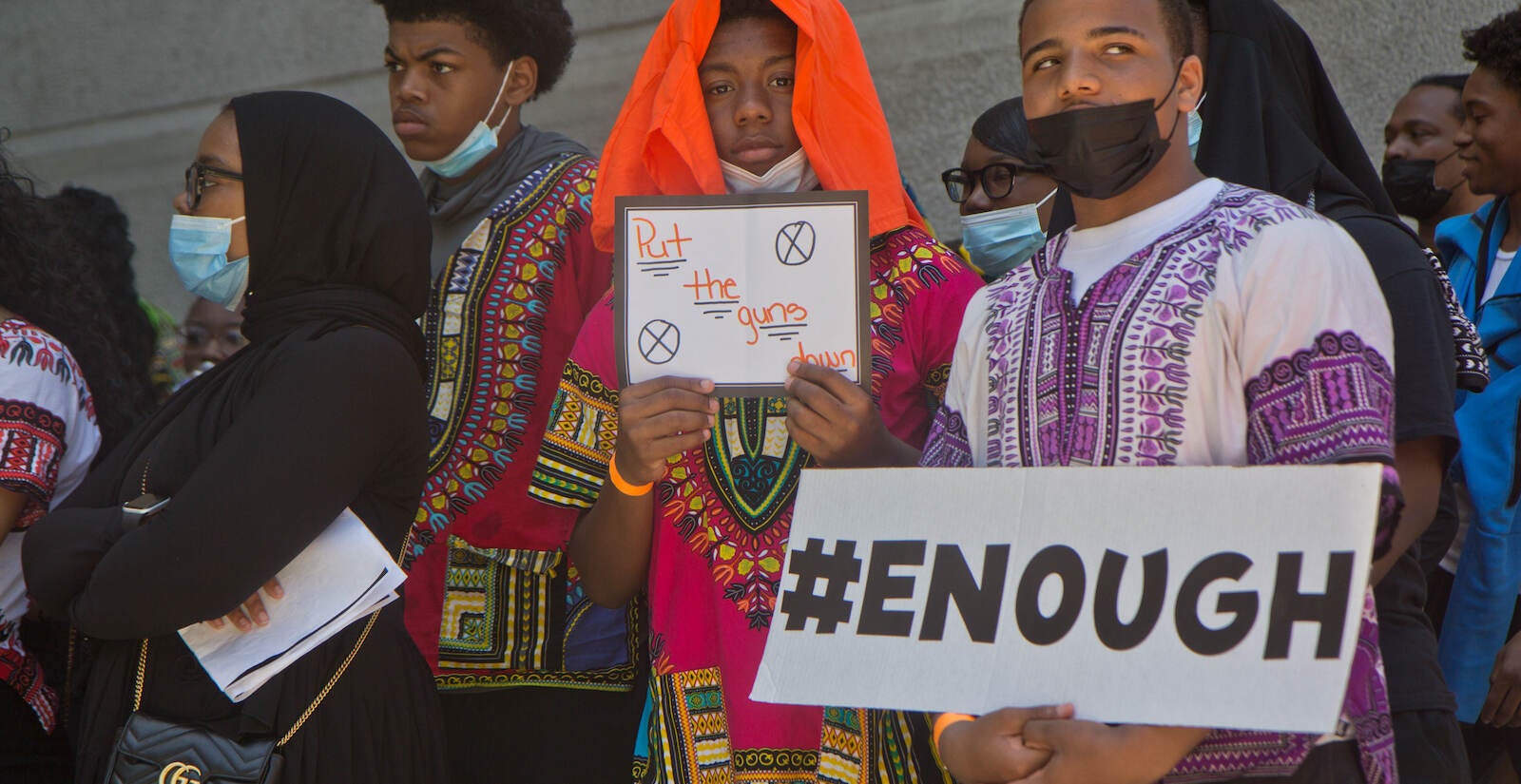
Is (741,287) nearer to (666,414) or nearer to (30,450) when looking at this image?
(666,414)

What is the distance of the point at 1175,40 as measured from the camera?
219cm

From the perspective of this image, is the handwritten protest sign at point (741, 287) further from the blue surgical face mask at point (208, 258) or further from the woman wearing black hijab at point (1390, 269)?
the blue surgical face mask at point (208, 258)

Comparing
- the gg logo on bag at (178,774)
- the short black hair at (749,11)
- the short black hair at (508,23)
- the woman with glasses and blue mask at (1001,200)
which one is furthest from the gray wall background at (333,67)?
the gg logo on bag at (178,774)

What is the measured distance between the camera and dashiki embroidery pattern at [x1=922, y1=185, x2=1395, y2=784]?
72.3 inches

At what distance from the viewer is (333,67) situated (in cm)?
696

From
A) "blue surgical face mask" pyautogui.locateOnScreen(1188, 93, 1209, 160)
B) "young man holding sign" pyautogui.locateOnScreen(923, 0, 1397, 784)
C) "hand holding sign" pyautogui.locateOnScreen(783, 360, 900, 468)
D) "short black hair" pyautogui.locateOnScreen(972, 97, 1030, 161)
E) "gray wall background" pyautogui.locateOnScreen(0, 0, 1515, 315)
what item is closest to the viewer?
"young man holding sign" pyautogui.locateOnScreen(923, 0, 1397, 784)

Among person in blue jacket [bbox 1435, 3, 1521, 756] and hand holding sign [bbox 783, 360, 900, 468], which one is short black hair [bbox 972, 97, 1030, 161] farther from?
hand holding sign [bbox 783, 360, 900, 468]

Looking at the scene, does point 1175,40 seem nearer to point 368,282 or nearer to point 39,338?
point 368,282

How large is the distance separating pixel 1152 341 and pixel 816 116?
1019 mm

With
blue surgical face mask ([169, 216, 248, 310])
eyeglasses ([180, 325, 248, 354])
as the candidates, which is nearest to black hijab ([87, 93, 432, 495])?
blue surgical face mask ([169, 216, 248, 310])

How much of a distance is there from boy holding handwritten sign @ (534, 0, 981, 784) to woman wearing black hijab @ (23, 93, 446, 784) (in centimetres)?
35

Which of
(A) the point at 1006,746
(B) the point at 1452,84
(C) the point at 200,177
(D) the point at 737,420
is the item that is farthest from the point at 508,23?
(A) the point at 1006,746

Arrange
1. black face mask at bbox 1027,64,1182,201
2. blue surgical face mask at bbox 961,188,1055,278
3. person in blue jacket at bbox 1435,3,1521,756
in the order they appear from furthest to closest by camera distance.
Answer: blue surgical face mask at bbox 961,188,1055,278
person in blue jacket at bbox 1435,3,1521,756
black face mask at bbox 1027,64,1182,201

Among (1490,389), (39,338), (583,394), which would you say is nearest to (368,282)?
(583,394)
